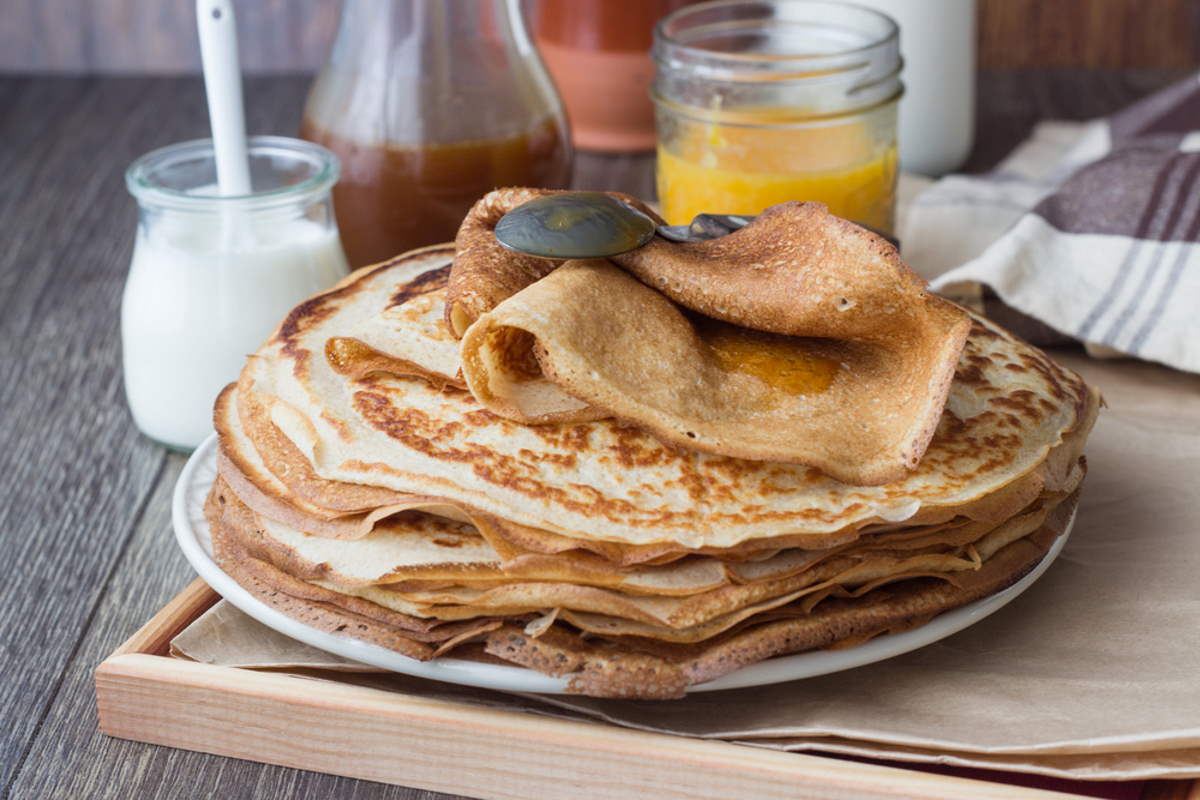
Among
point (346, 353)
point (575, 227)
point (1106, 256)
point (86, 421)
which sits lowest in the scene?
point (86, 421)

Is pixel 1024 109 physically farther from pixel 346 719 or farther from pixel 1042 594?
pixel 346 719

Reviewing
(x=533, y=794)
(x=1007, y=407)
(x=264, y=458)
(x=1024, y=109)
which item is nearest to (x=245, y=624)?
(x=264, y=458)

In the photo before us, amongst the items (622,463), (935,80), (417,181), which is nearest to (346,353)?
(622,463)

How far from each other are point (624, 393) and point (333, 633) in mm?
266

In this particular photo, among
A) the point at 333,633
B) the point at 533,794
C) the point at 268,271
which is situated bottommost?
the point at 533,794

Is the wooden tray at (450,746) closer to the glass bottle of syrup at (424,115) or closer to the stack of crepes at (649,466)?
the stack of crepes at (649,466)

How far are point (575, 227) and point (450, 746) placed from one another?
Answer: 40 cm

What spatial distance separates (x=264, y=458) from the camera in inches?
42.3

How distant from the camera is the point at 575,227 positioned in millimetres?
1094

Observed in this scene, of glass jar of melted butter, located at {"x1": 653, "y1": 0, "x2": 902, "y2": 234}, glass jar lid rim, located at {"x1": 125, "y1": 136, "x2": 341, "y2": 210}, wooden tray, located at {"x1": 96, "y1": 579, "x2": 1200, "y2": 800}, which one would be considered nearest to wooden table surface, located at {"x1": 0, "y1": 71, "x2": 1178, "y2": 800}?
wooden tray, located at {"x1": 96, "y1": 579, "x2": 1200, "y2": 800}

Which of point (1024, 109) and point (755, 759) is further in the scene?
point (1024, 109)

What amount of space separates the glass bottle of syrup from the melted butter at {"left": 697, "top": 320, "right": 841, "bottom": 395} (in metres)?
0.62

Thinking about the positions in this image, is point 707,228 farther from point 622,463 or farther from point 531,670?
point 531,670

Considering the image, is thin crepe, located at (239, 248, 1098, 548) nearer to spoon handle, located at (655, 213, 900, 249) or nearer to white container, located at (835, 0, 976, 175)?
spoon handle, located at (655, 213, 900, 249)
